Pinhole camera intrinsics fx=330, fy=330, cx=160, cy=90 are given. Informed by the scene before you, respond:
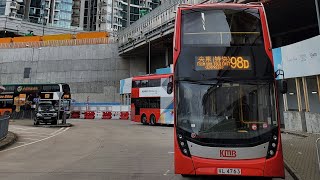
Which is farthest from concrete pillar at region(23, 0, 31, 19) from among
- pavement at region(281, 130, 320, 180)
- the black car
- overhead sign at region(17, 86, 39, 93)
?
pavement at region(281, 130, 320, 180)

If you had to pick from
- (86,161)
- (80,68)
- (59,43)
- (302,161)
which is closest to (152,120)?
(86,161)

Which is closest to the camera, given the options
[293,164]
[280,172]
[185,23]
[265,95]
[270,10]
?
[280,172]

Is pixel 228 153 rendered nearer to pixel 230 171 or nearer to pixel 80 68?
pixel 230 171

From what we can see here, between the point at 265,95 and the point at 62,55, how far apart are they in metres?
48.0

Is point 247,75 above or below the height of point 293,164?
Result: above

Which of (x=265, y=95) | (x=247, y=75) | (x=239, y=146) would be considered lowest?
(x=239, y=146)

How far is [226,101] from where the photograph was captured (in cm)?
717

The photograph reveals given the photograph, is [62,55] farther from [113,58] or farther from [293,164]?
[293,164]

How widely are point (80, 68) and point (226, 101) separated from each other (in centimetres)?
4552

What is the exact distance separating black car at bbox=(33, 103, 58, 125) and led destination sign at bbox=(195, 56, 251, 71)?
21926 mm

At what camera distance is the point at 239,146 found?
22.2 ft

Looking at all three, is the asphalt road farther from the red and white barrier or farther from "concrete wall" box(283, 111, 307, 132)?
the red and white barrier

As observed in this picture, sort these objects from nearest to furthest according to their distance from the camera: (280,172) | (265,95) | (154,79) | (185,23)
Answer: (280,172) → (265,95) → (185,23) → (154,79)

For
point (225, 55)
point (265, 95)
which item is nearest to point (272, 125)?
point (265, 95)
